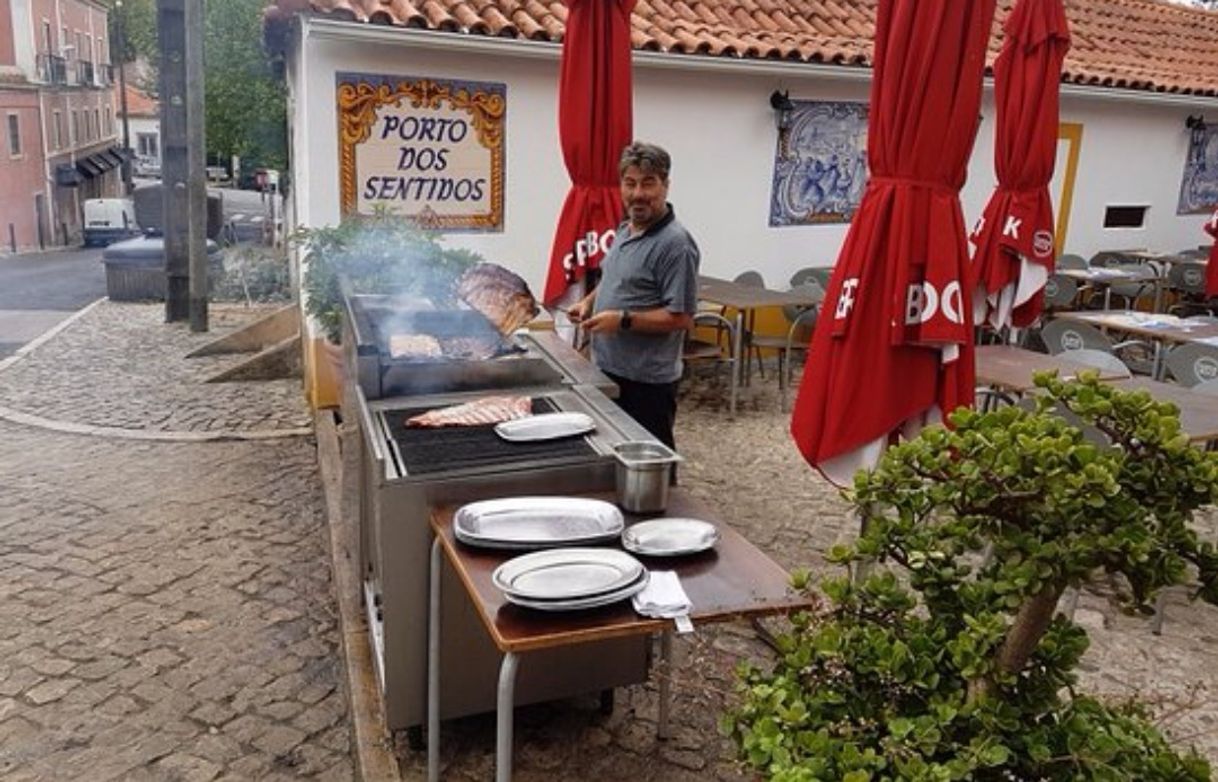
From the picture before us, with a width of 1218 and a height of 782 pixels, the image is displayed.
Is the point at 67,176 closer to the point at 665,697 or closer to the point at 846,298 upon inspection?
the point at 665,697

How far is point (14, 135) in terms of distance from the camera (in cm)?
3403

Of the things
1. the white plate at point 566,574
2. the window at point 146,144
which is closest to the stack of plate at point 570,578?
the white plate at point 566,574

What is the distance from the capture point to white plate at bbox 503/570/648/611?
2209 millimetres

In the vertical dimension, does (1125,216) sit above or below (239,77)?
below

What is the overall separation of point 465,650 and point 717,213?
23.9 feet

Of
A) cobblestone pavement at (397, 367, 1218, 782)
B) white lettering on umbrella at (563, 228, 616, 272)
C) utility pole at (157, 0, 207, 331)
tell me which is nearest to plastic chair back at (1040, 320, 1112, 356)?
cobblestone pavement at (397, 367, 1218, 782)

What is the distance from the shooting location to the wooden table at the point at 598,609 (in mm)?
2188

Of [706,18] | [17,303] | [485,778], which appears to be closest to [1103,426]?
[485,778]

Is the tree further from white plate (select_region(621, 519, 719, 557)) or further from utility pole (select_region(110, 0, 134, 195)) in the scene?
white plate (select_region(621, 519, 719, 557))

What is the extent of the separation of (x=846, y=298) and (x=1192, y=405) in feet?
9.85

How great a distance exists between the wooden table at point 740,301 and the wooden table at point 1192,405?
3032mm

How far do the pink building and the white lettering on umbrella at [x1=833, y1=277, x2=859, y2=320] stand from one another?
3741cm

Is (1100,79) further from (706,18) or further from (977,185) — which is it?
(706,18)

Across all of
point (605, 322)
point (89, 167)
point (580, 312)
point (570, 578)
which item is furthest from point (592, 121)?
point (89, 167)
